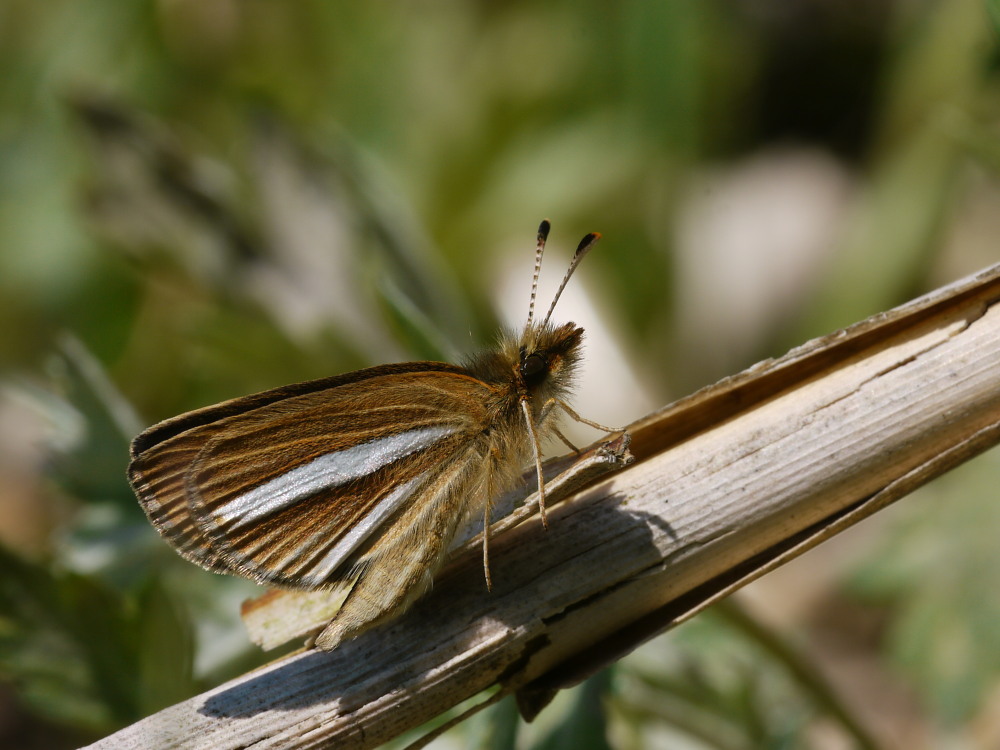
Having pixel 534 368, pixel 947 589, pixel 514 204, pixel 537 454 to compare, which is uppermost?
pixel 514 204

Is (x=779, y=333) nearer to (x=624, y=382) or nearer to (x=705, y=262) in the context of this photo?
(x=705, y=262)

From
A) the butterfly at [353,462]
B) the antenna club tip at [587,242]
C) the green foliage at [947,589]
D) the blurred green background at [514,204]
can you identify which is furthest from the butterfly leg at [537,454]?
the green foliage at [947,589]

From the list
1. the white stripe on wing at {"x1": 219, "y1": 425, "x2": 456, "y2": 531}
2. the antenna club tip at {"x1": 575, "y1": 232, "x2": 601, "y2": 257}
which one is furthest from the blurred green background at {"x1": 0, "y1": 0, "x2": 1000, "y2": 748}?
the white stripe on wing at {"x1": 219, "y1": 425, "x2": 456, "y2": 531}

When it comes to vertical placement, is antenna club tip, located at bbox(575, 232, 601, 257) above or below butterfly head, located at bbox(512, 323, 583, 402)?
above

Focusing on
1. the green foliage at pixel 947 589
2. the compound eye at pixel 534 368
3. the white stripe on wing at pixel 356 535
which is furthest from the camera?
the green foliage at pixel 947 589

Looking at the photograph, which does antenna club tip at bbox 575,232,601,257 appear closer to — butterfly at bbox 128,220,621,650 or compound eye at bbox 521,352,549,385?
butterfly at bbox 128,220,621,650

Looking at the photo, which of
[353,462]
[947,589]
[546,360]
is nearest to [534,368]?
[546,360]

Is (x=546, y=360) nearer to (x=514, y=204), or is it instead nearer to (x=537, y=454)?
(x=537, y=454)

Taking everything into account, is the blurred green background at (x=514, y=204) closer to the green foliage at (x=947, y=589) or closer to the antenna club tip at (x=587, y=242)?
the green foliage at (x=947, y=589)
